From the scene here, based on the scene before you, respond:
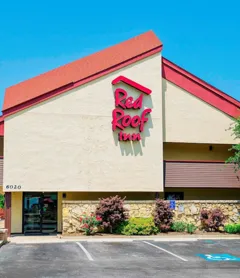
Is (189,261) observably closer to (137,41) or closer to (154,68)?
(154,68)

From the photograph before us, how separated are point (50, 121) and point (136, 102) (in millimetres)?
5038

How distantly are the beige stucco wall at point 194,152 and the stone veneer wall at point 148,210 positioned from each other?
4383mm

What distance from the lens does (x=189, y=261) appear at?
16.0 meters

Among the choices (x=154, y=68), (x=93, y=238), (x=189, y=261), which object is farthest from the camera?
(x=154, y=68)

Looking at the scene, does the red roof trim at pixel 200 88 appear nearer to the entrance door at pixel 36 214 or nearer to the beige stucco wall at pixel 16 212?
the entrance door at pixel 36 214

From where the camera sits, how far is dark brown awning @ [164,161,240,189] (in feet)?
88.5

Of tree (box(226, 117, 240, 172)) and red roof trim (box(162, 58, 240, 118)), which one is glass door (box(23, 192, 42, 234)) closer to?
Result: red roof trim (box(162, 58, 240, 118))

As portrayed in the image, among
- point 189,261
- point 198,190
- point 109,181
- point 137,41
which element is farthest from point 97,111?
point 189,261

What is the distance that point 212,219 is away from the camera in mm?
25625

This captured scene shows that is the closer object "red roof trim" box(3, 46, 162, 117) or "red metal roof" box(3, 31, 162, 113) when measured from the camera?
"red roof trim" box(3, 46, 162, 117)

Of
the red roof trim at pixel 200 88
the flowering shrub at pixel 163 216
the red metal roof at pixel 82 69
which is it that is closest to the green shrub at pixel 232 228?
the flowering shrub at pixel 163 216

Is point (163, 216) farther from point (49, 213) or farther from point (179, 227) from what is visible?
point (49, 213)

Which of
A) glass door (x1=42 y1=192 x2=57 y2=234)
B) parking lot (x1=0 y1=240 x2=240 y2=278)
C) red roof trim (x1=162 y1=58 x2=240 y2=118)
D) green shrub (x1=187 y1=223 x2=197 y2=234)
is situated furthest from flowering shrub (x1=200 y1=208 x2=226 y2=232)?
glass door (x1=42 y1=192 x2=57 y2=234)

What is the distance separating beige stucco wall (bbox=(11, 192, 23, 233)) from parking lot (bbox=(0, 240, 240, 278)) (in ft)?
18.6
